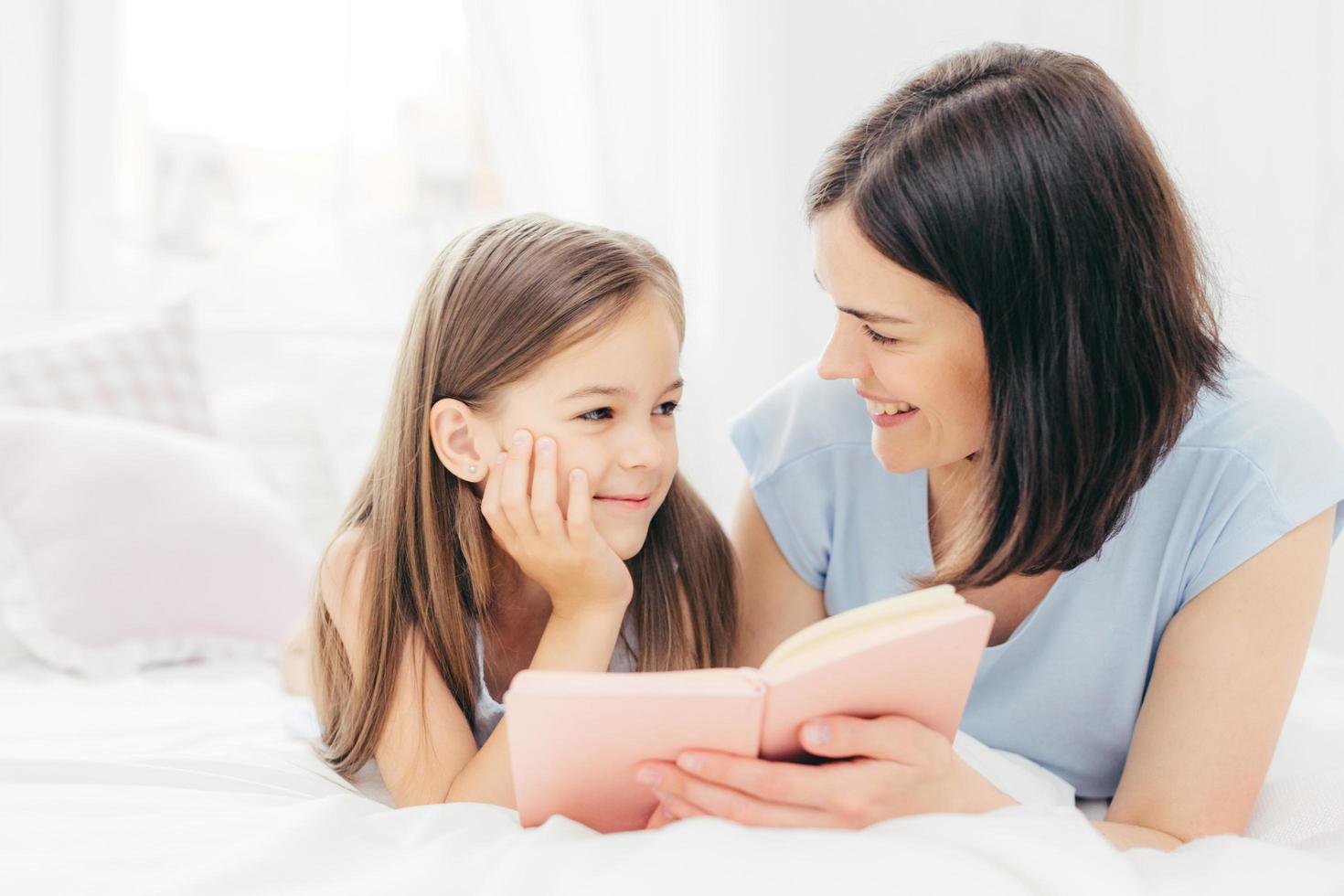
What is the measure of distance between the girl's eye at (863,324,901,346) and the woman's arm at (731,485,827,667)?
0.33 metres

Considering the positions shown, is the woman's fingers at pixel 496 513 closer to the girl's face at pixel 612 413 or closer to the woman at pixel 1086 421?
the girl's face at pixel 612 413

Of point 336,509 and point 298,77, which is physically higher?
point 298,77

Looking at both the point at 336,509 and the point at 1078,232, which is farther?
the point at 336,509

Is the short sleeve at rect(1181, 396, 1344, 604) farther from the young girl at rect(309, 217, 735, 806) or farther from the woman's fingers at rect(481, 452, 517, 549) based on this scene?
the woman's fingers at rect(481, 452, 517, 549)

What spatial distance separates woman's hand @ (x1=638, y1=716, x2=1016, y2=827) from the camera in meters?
0.83

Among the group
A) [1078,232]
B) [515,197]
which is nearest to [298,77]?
[515,197]

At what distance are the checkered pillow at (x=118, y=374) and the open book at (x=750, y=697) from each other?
1292 mm

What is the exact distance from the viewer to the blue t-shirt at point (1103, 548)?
110cm

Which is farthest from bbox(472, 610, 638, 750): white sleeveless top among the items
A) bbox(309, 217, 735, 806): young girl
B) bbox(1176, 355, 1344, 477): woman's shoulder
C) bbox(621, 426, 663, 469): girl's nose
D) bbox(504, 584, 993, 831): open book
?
bbox(1176, 355, 1344, 477): woman's shoulder

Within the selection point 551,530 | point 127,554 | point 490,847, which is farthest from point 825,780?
point 127,554

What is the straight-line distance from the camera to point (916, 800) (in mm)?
862

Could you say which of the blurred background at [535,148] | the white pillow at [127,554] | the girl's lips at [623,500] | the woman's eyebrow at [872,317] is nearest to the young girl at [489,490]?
the girl's lips at [623,500]

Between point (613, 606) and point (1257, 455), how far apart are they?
2.08 feet

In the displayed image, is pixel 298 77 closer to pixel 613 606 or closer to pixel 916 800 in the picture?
pixel 613 606
